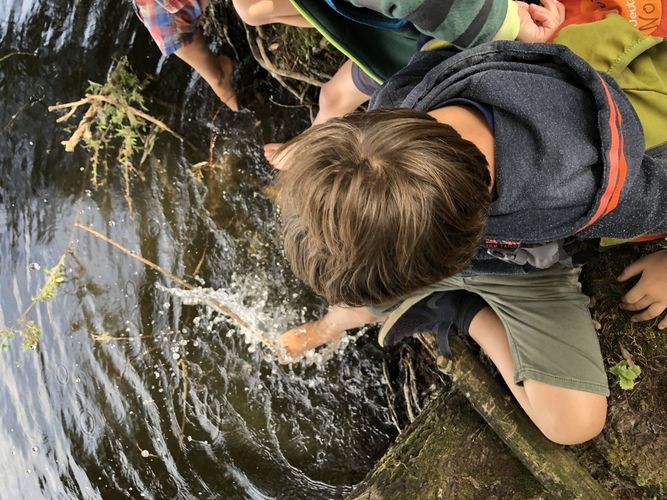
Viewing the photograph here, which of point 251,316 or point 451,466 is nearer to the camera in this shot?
point 451,466

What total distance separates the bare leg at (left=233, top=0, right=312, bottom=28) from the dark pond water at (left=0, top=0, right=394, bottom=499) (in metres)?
0.63

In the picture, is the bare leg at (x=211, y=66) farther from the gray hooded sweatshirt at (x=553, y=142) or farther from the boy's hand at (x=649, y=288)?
the boy's hand at (x=649, y=288)

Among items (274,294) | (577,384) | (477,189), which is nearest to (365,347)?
(274,294)

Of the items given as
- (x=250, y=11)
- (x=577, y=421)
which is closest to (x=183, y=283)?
(x=250, y=11)

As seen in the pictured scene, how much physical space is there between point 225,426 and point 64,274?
906 millimetres

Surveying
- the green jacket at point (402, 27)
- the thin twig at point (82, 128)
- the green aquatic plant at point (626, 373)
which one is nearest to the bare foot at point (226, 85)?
the thin twig at point (82, 128)

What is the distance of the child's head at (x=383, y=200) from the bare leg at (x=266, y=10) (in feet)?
2.22

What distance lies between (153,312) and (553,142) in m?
1.66

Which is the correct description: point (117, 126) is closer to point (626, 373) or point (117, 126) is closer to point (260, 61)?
point (260, 61)

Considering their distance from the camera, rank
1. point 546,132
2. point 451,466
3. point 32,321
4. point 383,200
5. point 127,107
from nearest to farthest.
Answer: point 383,200 < point 546,132 < point 451,466 < point 127,107 < point 32,321

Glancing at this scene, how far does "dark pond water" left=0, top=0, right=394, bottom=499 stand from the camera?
2043mm

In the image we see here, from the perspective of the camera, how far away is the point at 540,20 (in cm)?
129

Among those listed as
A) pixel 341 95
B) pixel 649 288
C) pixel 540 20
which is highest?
pixel 341 95

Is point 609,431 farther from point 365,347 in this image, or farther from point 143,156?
point 143,156
